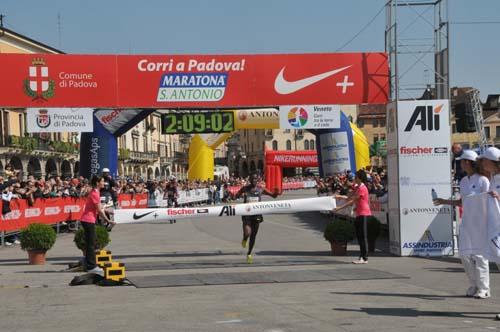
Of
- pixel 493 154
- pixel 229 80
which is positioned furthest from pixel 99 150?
pixel 493 154

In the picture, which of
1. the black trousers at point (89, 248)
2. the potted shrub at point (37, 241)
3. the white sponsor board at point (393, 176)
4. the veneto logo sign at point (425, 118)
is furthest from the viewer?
the white sponsor board at point (393, 176)

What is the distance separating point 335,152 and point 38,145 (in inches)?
1815

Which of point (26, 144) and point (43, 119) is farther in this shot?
point (26, 144)

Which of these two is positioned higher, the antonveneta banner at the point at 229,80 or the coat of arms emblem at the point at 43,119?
the antonveneta banner at the point at 229,80

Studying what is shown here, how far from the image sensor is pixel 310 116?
58.8 feet

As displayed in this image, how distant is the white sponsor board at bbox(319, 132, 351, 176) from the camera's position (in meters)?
29.3

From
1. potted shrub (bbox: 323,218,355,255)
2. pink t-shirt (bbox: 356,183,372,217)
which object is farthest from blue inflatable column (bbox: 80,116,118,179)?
pink t-shirt (bbox: 356,183,372,217)

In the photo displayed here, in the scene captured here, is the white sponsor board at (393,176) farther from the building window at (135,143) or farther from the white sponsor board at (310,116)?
the building window at (135,143)

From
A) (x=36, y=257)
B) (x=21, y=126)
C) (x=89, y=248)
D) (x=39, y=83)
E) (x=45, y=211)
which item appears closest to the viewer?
(x=89, y=248)

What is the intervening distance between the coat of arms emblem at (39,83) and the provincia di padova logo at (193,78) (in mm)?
1936

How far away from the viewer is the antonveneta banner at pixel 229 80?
1714 cm

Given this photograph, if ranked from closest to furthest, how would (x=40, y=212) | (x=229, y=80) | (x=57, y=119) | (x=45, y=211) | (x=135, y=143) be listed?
(x=57, y=119), (x=229, y=80), (x=40, y=212), (x=45, y=211), (x=135, y=143)

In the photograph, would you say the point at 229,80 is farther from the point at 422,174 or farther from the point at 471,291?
the point at 471,291

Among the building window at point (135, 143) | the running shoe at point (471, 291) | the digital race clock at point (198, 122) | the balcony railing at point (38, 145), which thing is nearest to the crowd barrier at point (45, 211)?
the digital race clock at point (198, 122)
